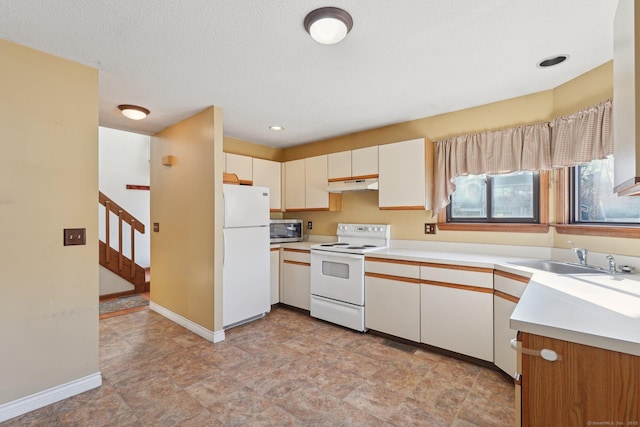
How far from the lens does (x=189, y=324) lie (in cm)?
319

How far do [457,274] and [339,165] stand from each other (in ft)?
6.26

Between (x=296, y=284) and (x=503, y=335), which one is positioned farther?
(x=296, y=284)

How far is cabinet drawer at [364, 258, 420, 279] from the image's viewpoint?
2709 mm

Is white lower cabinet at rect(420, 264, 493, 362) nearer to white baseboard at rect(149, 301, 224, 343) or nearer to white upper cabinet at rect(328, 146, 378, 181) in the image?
white upper cabinet at rect(328, 146, 378, 181)

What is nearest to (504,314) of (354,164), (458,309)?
(458,309)

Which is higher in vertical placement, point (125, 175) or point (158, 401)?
point (125, 175)

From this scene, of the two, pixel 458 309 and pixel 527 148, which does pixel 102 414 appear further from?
pixel 527 148

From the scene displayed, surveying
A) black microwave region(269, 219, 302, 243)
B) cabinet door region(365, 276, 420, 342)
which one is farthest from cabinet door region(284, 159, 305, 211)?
cabinet door region(365, 276, 420, 342)

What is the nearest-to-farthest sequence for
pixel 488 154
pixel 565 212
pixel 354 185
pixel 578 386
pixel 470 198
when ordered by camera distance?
pixel 578 386
pixel 565 212
pixel 488 154
pixel 470 198
pixel 354 185

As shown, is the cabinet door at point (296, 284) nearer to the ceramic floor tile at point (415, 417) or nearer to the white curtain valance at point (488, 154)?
the white curtain valance at point (488, 154)

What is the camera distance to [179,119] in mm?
3273

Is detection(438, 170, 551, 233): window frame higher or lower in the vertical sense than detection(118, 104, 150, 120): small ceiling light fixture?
lower

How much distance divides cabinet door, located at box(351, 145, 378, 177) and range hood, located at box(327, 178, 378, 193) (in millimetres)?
76

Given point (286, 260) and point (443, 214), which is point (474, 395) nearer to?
point (443, 214)
